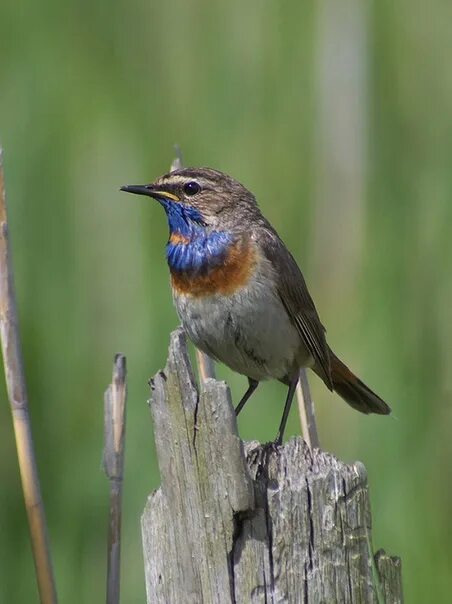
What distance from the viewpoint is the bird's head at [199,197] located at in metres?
4.78

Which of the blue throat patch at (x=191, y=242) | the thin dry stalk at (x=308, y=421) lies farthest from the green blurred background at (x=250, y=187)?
the thin dry stalk at (x=308, y=421)

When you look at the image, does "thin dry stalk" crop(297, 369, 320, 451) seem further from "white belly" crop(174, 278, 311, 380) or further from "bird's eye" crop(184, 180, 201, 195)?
"bird's eye" crop(184, 180, 201, 195)

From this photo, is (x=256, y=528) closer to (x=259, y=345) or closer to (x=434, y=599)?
(x=259, y=345)

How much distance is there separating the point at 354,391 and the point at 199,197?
107 centimetres

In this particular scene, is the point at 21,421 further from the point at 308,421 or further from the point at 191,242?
the point at 191,242

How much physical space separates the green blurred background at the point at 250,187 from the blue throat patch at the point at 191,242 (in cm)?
71

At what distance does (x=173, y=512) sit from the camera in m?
3.17

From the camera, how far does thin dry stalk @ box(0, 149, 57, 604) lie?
377 cm

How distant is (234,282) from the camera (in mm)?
4688

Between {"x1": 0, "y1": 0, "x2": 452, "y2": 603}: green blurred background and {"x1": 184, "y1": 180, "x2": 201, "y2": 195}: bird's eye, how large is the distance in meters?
0.88

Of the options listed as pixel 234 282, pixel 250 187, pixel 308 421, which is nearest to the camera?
pixel 308 421

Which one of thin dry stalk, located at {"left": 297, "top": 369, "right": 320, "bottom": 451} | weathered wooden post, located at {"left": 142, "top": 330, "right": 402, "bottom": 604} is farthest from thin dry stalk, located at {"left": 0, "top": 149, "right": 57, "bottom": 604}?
thin dry stalk, located at {"left": 297, "top": 369, "right": 320, "bottom": 451}

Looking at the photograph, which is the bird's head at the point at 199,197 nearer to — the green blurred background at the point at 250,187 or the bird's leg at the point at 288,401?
the bird's leg at the point at 288,401

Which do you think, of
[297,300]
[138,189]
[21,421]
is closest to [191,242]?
[138,189]
